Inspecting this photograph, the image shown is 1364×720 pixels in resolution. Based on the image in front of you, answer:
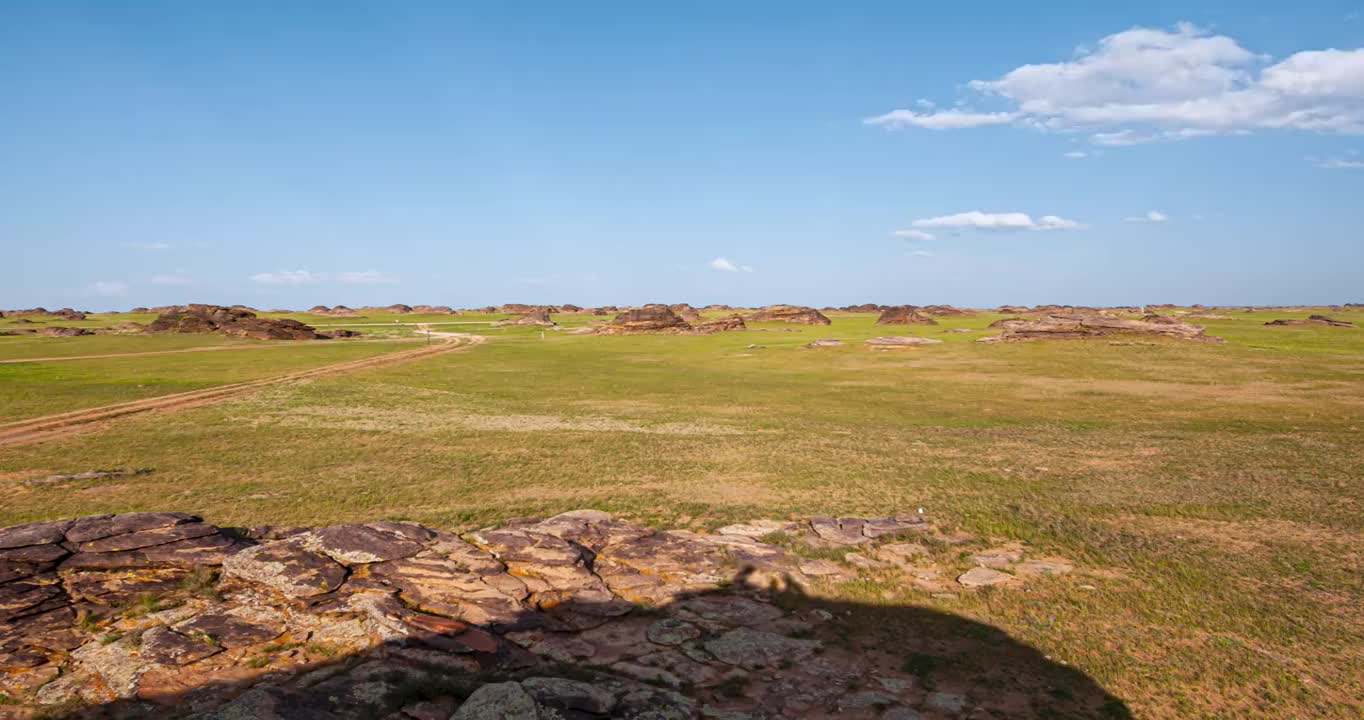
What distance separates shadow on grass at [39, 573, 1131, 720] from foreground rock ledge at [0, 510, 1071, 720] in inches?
1.1

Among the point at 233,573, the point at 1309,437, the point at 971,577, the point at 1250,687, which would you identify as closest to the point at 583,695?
the point at 233,573

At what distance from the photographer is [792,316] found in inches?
3910

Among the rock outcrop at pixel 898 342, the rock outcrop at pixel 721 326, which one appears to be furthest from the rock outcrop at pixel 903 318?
the rock outcrop at pixel 898 342

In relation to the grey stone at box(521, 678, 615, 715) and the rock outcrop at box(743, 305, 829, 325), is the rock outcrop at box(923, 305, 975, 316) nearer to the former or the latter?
the rock outcrop at box(743, 305, 829, 325)

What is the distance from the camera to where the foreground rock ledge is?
6.89 metres

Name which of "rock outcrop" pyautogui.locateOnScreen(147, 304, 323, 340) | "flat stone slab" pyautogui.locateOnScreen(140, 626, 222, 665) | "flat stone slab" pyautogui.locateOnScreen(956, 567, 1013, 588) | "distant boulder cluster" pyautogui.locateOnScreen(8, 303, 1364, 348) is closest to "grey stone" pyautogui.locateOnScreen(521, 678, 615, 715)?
"flat stone slab" pyautogui.locateOnScreen(140, 626, 222, 665)

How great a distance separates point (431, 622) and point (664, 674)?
2.98m

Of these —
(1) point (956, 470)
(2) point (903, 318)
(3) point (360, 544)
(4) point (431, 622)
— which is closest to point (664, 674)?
(4) point (431, 622)

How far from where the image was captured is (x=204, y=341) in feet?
217

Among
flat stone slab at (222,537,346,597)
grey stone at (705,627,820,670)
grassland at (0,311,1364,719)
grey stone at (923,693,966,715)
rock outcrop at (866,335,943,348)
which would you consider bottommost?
grey stone at (923,693,966,715)

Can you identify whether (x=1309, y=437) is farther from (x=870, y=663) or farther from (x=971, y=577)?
(x=870, y=663)

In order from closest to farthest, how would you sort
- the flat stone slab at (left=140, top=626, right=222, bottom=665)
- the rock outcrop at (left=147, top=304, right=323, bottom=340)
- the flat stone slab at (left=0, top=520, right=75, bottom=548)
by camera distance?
the flat stone slab at (left=140, top=626, right=222, bottom=665) → the flat stone slab at (left=0, top=520, right=75, bottom=548) → the rock outcrop at (left=147, top=304, right=323, bottom=340)

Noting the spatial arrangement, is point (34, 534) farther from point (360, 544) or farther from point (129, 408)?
point (129, 408)

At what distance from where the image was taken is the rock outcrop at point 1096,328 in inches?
1847
